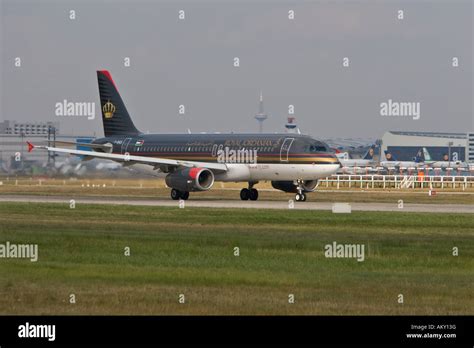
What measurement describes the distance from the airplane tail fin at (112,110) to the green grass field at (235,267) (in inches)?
1126

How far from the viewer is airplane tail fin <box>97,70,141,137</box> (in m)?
70.6

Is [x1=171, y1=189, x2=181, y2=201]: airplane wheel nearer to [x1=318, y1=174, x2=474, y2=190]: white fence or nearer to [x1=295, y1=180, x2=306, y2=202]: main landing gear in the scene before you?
[x1=295, y1=180, x2=306, y2=202]: main landing gear

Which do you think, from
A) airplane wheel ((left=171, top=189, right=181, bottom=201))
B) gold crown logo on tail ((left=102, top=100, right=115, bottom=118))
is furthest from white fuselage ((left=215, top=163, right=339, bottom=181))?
gold crown logo on tail ((left=102, top=100, right=115, bottom=118))

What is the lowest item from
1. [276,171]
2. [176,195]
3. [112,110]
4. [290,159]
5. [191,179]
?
[176,195]

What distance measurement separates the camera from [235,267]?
85.4 ft

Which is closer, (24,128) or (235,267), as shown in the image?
(235,267)

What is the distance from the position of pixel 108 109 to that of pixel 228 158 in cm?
1292

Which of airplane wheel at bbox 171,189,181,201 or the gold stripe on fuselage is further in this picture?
airplane wheel at bbox 171,189,181,201

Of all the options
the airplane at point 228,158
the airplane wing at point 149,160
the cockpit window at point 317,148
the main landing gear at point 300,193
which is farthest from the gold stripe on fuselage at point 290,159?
the main landing gear at point 300,193

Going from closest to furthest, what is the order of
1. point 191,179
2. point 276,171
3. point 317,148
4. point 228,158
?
point 317,148 < point 191,179 < point 276,171 < point 228,158

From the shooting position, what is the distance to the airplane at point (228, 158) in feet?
194

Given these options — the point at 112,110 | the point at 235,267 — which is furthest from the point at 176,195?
the point at 235,267

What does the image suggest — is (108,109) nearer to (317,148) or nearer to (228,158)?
(228,158)

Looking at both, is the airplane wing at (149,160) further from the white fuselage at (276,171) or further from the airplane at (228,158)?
the white fuselage at (276,171)
